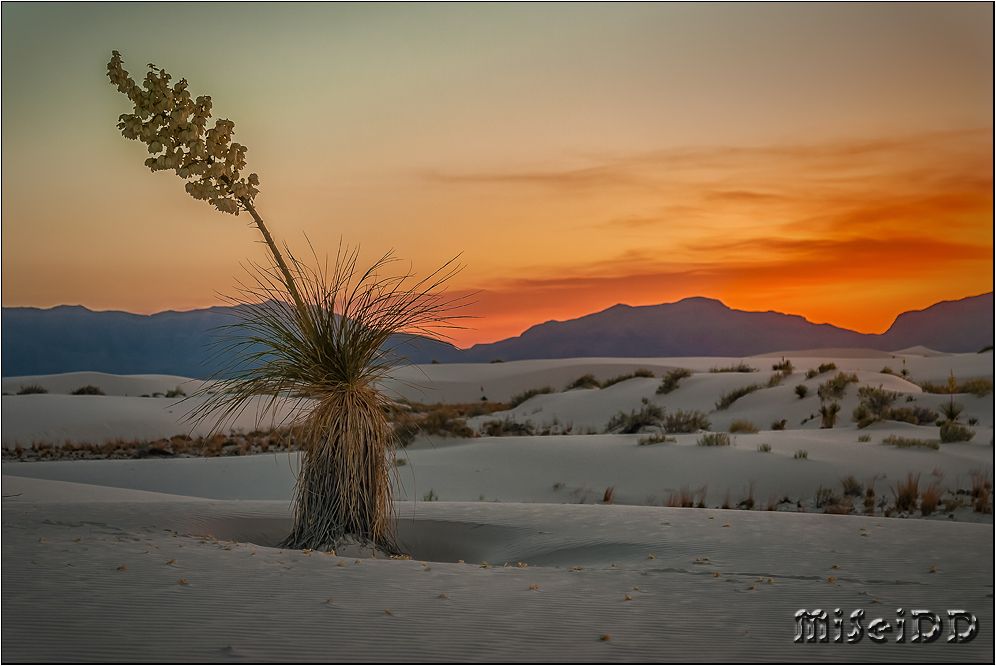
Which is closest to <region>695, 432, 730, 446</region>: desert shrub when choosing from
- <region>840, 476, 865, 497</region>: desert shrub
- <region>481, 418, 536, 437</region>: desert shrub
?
<region>840, 476, 865, 497</region>: desert shrub

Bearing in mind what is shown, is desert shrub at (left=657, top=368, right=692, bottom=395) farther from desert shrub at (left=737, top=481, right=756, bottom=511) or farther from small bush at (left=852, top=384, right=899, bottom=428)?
desert shrub at (left=737, top=481, right=756, bottom=511)

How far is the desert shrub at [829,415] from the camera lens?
2159 cm

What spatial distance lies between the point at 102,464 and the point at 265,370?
11.3m

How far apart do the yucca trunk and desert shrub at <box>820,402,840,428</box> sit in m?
15.9

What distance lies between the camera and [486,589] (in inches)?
222

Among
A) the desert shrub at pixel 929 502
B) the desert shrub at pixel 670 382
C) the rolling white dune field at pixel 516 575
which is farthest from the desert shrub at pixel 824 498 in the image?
the desert shrub at pixel 670 382

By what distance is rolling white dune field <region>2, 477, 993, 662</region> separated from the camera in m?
4.46

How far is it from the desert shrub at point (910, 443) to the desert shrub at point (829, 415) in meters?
4.93

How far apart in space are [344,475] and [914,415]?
16.4m

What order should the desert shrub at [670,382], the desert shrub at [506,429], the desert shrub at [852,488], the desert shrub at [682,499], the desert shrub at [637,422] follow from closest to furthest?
the desert shrub at [682,499]
the desert shrub at [852,488]
the desert shrub at [637,422]
the desert shrub at [506,429]
the desert shrub at [670,382]

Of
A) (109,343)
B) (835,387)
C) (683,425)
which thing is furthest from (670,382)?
(109,343)

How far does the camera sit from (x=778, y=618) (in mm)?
5152

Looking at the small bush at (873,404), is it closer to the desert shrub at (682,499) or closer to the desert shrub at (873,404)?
the desert shrub at (873,404)

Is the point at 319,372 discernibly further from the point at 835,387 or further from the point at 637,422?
the point at 835,387
